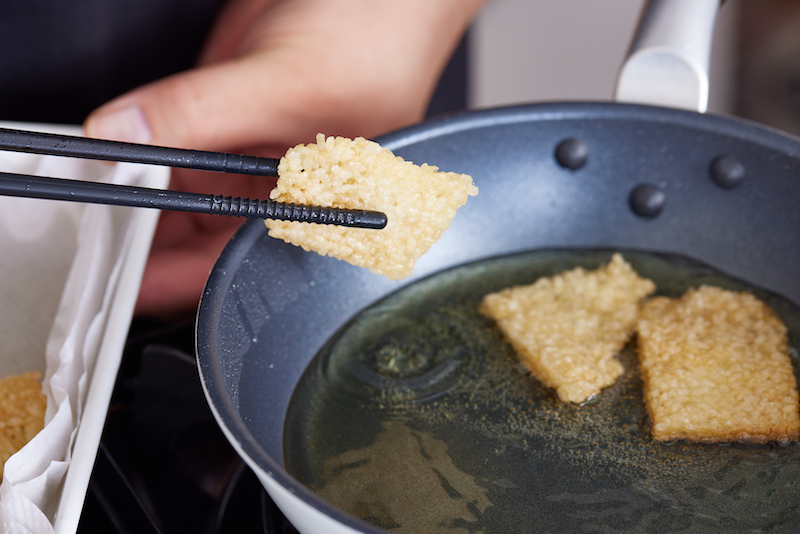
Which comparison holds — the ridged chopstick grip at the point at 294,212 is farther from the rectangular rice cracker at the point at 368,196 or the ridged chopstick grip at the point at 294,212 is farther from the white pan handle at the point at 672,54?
the white pan handle at the point at 672,54

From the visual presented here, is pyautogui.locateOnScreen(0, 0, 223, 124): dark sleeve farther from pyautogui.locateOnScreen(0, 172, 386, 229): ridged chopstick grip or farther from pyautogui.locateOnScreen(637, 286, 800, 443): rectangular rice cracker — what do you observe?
pyautogui.locateOnScreen(637, 286, 800, 443): rectangular rice cracker

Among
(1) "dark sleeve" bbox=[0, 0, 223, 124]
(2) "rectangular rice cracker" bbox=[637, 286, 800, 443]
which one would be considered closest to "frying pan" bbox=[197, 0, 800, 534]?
(2) "rectangular rice cracker" bbox=[637, 286, 800, 443]

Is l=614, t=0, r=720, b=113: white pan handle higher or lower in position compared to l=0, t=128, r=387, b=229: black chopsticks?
higher

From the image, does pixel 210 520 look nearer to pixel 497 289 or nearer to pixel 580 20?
pixel 497 289

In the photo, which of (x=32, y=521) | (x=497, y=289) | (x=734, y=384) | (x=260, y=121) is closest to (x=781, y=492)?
(x=734, y=384)

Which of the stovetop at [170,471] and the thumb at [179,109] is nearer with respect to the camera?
the stovetop at [170,471]

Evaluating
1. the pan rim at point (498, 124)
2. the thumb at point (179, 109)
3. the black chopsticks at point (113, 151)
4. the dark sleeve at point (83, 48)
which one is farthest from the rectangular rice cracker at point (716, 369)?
the dark sleeve at point (83, 48)
